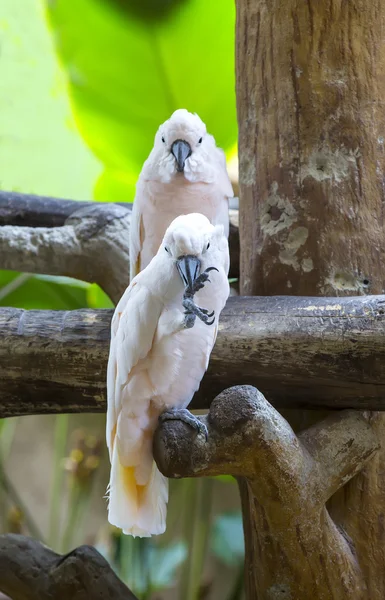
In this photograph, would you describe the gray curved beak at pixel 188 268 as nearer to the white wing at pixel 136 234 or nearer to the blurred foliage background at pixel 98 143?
the white wing at pixel 136 234

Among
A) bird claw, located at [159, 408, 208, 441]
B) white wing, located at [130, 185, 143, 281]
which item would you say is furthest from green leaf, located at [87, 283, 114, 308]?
bird claw, located at [159, 408, 208, 441]

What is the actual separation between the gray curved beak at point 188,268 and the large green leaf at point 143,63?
4.69 ft

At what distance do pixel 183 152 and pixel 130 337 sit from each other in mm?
601

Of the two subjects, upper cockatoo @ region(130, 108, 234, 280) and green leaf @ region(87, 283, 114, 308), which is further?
green leaf @ region(87, 283, 114, 308)

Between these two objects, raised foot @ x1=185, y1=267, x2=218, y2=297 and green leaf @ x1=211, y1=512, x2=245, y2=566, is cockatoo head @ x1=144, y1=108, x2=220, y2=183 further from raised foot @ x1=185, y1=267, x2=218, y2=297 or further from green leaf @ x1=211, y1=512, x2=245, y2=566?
green leaf @ x1=211, y1=512, x2=245, y2=566

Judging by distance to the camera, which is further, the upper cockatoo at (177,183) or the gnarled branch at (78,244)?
the gnarled branch at (78,244)

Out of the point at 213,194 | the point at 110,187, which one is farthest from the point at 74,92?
the point at 213,194

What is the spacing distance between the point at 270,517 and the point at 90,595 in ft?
1.98

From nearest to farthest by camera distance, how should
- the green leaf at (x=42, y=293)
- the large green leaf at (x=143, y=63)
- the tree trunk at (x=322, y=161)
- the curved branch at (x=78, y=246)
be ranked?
the tree trunk at (x=322, y=161) → the curved branch at (x=78, y=246) → the large green leaf at (x=143, y=63) → the green leaf at (x=42, y=293)

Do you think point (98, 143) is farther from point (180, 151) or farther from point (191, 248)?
point (191, 248)

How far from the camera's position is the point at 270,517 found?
3.83 ft

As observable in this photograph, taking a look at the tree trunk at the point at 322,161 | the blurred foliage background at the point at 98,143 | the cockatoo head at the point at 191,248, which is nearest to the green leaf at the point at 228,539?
the blurred foliage background at the point at 98,143

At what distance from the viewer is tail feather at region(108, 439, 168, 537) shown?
3.89 ft

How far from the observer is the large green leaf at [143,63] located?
2201 millimetres
